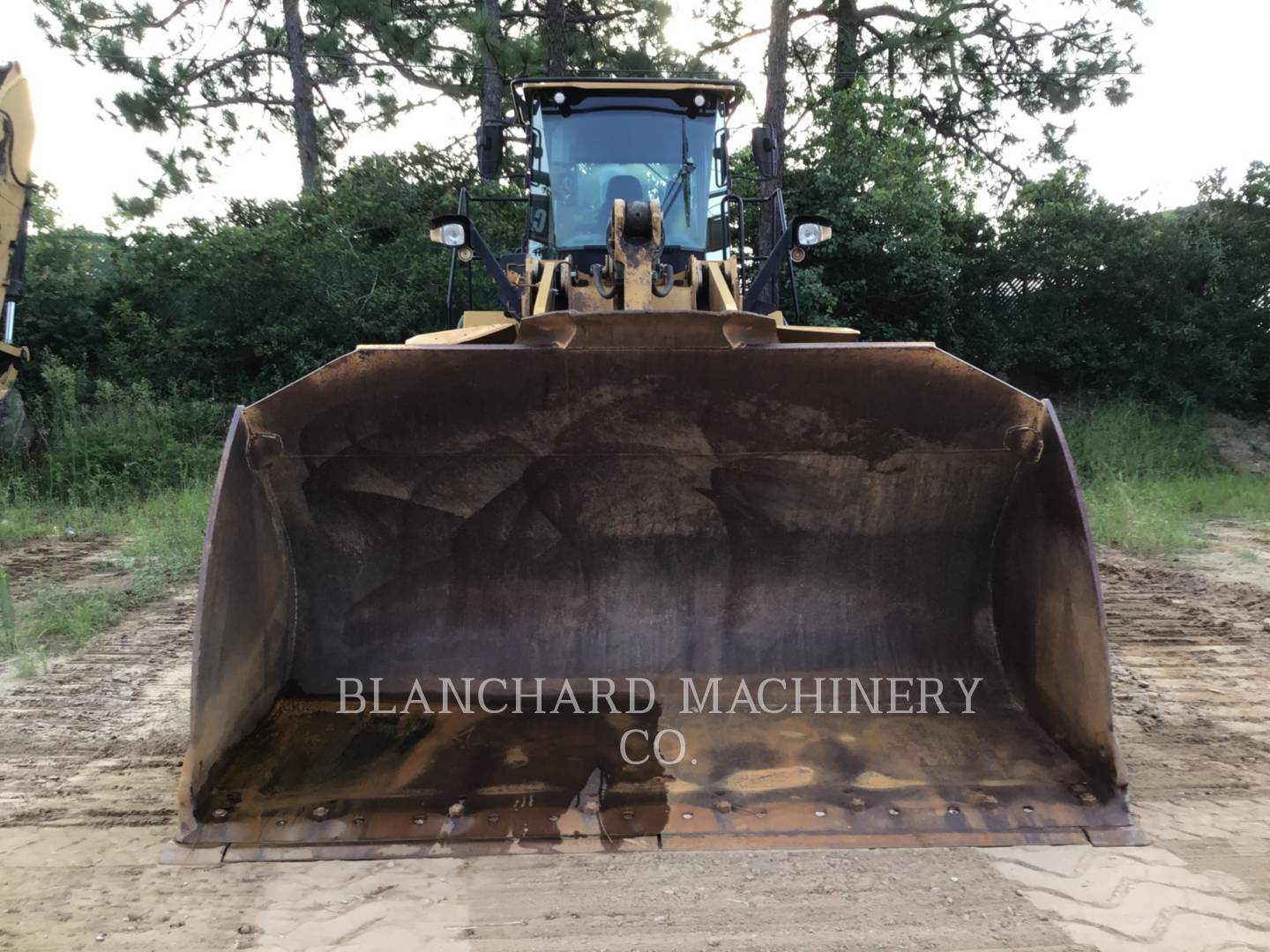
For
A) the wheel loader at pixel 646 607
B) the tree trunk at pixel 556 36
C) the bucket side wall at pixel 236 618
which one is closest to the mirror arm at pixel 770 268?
the wheel loader at pixel 646 607

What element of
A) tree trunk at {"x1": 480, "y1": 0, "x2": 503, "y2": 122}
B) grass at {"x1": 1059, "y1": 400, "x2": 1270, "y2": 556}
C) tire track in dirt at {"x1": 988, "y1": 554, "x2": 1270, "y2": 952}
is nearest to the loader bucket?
tire track in dirt at {"x1": 988, "y1": 554, "x2": 1270, "y2": 952}

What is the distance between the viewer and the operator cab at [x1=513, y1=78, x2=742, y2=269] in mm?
4488

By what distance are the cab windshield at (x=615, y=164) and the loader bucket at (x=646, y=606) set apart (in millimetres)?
2002

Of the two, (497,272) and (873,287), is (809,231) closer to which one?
(497,272)

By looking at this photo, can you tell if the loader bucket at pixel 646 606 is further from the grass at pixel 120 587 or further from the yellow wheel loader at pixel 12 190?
the yellow wheel loader at pixel 12 190

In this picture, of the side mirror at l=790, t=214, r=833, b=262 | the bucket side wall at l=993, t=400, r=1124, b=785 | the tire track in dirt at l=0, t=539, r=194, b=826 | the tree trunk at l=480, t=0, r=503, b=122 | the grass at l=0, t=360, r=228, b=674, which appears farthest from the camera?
the tree trunk at l=480, t=0, r=503, b=122

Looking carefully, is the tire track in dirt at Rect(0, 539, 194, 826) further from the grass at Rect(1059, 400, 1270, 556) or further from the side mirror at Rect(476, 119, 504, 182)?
the grass at Rect(1059, 400, 1270, 556)

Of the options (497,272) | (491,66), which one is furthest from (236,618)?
(491,66)

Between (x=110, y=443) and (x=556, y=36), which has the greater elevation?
(x=556, y=36)

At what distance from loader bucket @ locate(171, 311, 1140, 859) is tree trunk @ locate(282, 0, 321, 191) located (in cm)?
1253

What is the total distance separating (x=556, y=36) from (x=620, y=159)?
8.62 meters

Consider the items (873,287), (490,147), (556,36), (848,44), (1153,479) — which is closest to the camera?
(490,147)

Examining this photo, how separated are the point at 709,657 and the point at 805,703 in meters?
0.36

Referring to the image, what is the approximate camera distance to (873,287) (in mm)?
11398
